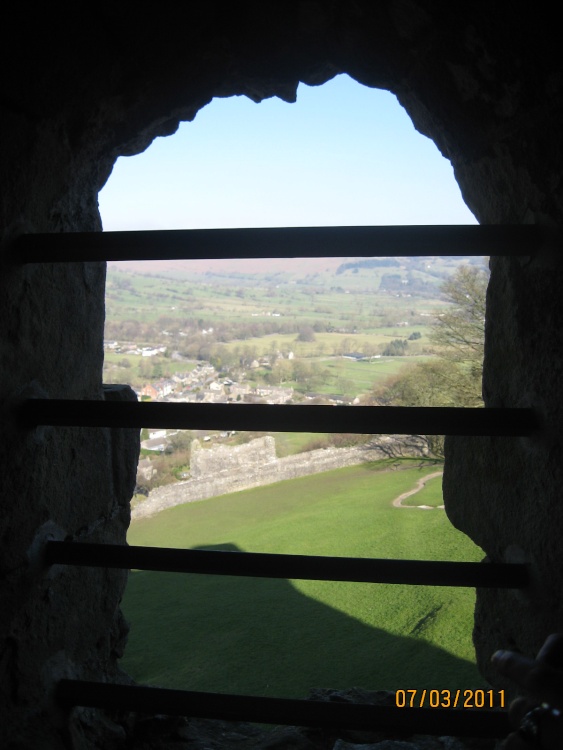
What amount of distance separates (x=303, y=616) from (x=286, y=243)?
6804mm

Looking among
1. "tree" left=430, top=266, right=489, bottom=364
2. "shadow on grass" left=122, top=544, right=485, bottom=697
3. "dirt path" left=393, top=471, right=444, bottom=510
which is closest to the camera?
"shadow on grass" left=122, top=544, right=485, bottom=697

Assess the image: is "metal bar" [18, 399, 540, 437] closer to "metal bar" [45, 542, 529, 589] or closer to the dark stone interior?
the dark stone interior

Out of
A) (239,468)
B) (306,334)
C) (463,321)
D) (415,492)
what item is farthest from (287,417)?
(306,334)

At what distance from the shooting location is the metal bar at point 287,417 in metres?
1.11

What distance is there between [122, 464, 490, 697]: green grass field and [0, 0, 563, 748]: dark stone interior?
4.43 metres

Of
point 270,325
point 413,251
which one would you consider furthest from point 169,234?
point 270,325

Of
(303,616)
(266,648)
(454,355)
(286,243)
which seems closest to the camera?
(286,243)

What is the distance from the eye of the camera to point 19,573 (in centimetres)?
124

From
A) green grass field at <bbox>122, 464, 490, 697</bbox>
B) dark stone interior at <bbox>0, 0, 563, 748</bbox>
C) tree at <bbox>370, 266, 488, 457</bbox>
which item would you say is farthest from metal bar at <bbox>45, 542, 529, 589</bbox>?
tree at <bbox>370, 266, 488, 457</bbox>

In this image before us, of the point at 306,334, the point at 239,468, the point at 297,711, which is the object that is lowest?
the point at 239,468

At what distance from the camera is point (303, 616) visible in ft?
24.0

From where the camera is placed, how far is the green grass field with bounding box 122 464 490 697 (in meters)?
5.97

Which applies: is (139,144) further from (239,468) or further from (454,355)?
(454,355)

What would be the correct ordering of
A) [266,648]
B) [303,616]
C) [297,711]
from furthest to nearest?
[303,616], [266,648], [297,711]
